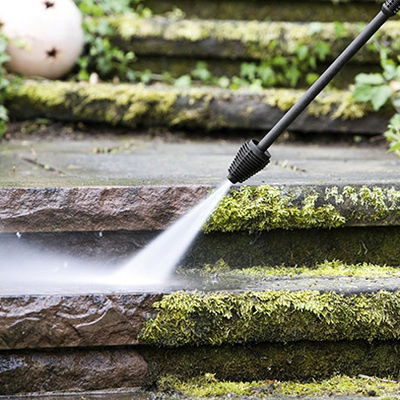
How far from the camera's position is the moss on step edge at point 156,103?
10.6 ft

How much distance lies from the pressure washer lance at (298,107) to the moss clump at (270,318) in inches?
13.2

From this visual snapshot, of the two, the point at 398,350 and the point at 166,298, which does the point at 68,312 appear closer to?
the point at 166,298

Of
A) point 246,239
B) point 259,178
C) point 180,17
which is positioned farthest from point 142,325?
point 180,17

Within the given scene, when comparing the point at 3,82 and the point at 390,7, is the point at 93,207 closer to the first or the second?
the point at 390,7

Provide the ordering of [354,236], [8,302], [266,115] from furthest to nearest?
[266,115], [354,236], [8,302]

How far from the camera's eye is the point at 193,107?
3.26 m

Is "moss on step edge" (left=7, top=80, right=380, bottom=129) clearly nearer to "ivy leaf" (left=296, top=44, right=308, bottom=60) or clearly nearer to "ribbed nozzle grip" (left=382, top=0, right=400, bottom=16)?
"ivy leaf" (left=296, top=44, right=308, bottom=60)

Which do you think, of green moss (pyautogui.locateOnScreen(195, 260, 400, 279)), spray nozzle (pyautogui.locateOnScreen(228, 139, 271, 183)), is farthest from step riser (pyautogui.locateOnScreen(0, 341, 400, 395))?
spray nozzle (pyautogui.locateOnScreen(228, 139, 271, 183))

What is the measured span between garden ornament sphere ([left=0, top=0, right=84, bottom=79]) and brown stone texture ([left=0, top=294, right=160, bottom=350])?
6.61ft

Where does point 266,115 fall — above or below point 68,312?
above

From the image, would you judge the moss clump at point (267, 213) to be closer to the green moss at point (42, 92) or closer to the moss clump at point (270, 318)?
the moss clump at point (270, 318)

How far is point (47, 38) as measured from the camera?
11.1ft

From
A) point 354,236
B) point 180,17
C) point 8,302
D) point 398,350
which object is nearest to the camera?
point 8,302

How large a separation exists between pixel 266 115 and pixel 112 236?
1.59 meters
